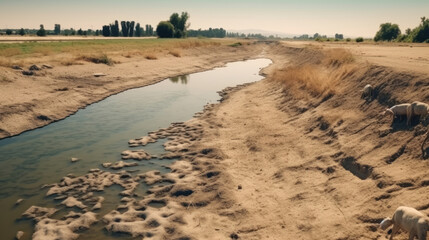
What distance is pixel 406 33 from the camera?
312 feet

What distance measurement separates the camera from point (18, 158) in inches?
518

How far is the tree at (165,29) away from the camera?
126m

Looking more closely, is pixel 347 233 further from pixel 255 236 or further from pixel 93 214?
pixel 93 214

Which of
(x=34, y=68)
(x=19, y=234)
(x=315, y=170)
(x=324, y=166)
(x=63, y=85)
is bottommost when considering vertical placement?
(x=19, y=234)

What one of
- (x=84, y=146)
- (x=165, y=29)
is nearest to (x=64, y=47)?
(x=84, y=146)

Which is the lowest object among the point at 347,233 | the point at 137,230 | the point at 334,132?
the point at 137,230

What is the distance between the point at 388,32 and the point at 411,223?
12495cm

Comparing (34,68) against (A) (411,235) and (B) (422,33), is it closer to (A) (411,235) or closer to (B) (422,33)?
(A) (411,235)

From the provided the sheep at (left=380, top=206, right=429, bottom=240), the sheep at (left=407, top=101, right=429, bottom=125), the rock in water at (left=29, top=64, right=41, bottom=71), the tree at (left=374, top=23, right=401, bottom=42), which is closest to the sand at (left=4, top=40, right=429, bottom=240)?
the sheep at (left=407, top=101, right=429, bottom=125)

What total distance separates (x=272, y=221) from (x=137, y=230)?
3.73 m

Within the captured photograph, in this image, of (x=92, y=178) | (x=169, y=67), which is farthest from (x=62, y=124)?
(x=169, y=67)

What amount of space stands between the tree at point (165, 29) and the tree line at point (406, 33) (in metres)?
80.2

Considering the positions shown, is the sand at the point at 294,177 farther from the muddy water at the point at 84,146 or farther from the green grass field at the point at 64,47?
the green grass field at the point at 64,47

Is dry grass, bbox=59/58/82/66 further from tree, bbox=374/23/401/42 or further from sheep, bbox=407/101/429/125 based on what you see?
tree, bbox=374/23/401/42
